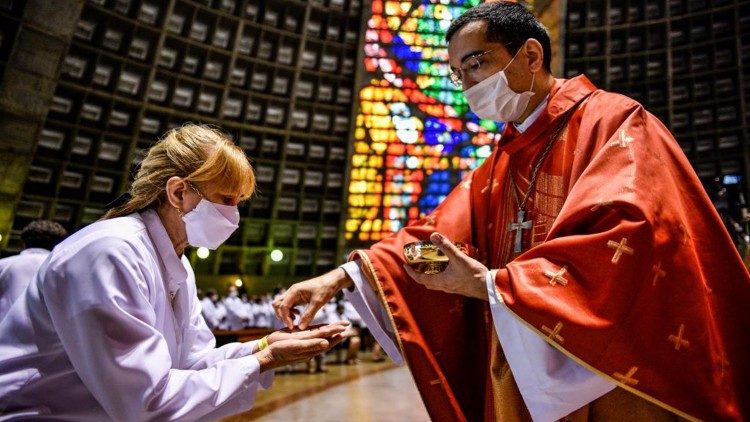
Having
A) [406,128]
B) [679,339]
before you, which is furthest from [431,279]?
[406,128]

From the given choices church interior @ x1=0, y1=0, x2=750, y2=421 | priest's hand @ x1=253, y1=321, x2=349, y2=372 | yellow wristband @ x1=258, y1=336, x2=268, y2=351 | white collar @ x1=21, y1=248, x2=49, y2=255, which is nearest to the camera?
priest's hand @ x1=253, y1=321, x2=349, y2=372

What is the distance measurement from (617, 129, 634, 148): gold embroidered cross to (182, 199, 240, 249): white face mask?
43.6 inches

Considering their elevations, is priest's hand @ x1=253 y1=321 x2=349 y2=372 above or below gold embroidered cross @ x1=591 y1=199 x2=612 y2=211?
below

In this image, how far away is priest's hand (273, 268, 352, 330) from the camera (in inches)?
57.2

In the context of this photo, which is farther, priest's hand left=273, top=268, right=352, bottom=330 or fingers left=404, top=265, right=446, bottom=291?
priest's hand left=273, top=268, right=352, bottom=330

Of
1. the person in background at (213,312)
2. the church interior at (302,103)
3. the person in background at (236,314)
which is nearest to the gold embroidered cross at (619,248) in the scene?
the church interior at (302,103)

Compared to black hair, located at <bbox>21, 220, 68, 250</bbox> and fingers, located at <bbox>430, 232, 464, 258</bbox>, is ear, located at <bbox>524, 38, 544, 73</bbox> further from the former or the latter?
black hair, located at <bbox>21, 220, 68, 250</bbox>

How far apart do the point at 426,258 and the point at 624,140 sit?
591mm

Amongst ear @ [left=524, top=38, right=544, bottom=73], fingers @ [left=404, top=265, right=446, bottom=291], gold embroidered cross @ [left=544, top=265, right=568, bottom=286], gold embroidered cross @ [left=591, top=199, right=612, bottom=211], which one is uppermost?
ear @ [left=524, top=38, right=544, bottom=73]

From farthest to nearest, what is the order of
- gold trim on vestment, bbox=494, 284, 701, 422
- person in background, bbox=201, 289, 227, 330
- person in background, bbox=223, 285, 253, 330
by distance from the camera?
person in background, bbox=223, 285, 253, 330
person in background, bbox=201, 289, 227, 330
gold trim on vestment, bbox=494, 284, 701, 422

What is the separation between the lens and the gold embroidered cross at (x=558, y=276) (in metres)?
1.01

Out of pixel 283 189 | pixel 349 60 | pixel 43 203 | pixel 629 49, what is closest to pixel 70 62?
pixel 43 203

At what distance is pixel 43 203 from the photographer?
32.8 feet

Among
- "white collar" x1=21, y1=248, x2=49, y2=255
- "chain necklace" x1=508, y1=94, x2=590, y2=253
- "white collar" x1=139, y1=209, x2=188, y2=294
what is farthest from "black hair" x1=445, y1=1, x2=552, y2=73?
"white collar" x1=21, y1=248, x2=49, y2=255
